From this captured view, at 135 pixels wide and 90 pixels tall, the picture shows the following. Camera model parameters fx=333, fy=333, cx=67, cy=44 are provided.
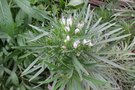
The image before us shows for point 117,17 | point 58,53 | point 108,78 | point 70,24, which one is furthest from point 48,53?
point 117,17

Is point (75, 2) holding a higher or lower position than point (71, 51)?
higher

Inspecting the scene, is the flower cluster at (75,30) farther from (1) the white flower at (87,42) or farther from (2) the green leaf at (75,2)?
(2) the green leaf at (75,2)

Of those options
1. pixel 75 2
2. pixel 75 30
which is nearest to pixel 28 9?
pixel 75 30

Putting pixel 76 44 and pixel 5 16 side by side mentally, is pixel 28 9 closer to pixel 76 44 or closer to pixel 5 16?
pixel 5 16

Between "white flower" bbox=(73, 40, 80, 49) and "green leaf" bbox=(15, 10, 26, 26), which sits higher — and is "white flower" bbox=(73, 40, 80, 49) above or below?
below

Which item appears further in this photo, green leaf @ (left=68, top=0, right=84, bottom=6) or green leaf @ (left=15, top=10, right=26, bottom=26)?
green leaf @ (left=68, top=0, right=84, bottom=6)

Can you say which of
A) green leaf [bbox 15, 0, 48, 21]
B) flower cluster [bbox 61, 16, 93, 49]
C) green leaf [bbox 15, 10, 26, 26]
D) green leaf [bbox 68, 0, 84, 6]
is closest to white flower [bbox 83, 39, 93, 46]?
flower cluster [bbox 61, 16, 93, 49]

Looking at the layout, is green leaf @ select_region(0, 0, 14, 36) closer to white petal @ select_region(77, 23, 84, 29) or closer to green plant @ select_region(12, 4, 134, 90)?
green plant @ select_region(12, 4, 134, 90)

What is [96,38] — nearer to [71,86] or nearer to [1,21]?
[71,86]

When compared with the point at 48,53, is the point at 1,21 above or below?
above

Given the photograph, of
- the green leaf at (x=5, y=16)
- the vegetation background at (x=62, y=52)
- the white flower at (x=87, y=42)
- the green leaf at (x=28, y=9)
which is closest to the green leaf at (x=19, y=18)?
the vegetation background at (x=62, y=52)

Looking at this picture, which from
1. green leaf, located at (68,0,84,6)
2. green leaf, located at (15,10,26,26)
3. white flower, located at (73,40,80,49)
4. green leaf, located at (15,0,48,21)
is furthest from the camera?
green leaf, located at (68,0,84,6)
